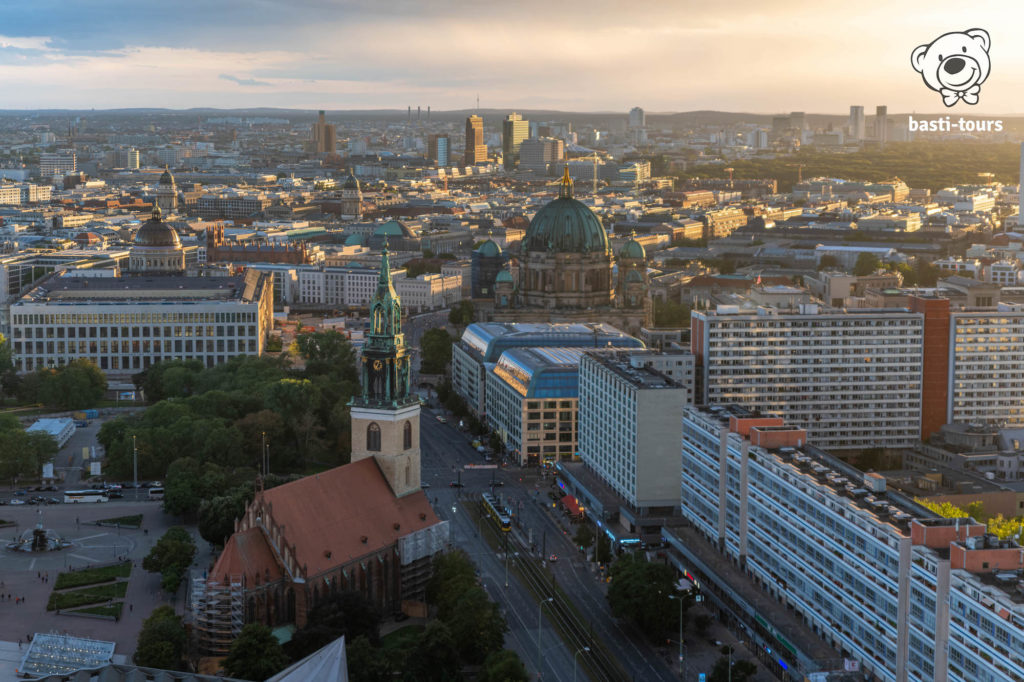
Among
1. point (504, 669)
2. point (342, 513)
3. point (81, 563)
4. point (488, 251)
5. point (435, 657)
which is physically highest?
point (488, 251)

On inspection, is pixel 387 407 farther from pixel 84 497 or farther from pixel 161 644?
pixel 84 497

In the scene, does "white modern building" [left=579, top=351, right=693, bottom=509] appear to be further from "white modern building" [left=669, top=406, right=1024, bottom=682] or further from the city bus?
the city bus

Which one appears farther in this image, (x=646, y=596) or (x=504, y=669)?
(x=646, y=596)

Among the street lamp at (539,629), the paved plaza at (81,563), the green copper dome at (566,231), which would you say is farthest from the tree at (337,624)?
the green copper dome at (566,231)

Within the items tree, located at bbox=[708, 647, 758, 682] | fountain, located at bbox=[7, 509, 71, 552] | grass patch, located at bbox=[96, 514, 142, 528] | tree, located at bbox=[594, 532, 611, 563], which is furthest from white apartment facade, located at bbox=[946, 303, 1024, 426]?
fountain, located at bbox=[7, 509, 71, 552]

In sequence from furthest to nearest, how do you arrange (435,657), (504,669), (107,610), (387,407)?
(387,407) < (107,610) < (435,657) < (504,669)

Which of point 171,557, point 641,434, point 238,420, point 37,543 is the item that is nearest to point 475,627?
point 171,557

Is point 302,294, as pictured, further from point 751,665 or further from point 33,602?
point 751,665
